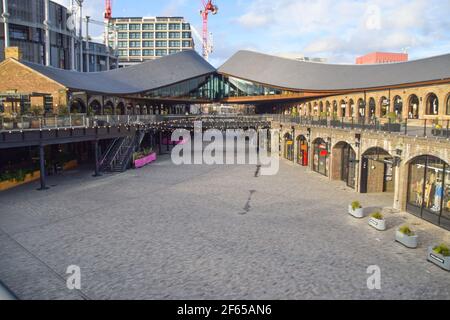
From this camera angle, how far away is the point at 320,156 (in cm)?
3844

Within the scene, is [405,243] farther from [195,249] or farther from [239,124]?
[239,124]

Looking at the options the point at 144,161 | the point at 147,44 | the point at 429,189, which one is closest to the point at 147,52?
the point at 147,44

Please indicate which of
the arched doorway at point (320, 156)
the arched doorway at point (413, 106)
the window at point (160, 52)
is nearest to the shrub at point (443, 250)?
the arched doorway at point (320, 156)

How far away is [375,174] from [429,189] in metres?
7.61

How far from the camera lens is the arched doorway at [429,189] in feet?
67.9

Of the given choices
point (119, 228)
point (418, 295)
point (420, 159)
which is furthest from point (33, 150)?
point (418, 295)

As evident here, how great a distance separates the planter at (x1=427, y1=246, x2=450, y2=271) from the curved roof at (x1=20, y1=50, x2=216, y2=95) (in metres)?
41.2

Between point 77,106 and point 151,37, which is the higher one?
point 151,37

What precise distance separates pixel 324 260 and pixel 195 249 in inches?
217

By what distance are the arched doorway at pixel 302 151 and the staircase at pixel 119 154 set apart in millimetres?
18401

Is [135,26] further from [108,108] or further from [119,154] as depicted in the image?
[119,154]

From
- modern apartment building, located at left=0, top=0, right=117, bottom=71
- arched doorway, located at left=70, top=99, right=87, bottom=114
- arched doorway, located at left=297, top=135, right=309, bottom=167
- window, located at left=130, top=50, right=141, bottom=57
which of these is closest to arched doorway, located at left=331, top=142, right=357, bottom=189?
arched doorway, located at left=297, top=135, right=309, bottom=167

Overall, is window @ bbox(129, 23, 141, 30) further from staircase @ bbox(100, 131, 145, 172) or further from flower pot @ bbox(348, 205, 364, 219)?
flower pot @ bbox(348, 205, 364, 219)
